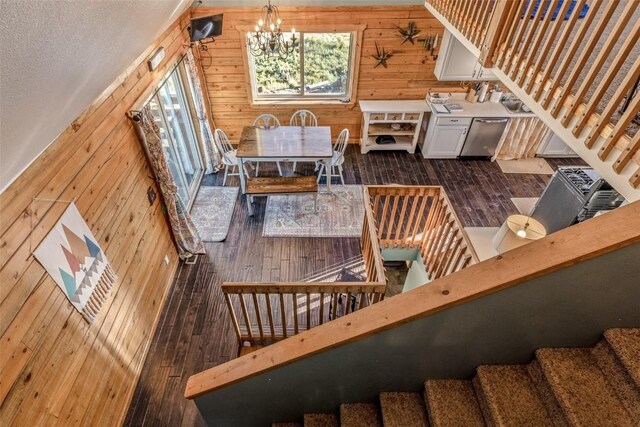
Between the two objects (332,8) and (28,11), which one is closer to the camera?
(28,11)

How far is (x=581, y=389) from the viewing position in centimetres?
135

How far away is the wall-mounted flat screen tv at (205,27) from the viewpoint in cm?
406

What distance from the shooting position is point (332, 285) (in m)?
2.47

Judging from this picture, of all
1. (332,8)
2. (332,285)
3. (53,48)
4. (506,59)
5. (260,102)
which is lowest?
(53,48)

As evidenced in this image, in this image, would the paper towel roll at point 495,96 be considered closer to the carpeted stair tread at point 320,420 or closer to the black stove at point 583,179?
the black stove at point 583,179

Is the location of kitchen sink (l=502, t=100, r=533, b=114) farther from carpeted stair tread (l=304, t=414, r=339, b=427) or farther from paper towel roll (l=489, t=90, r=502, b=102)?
carpeted stair tread (l=304, t=414, r=339, b=427)

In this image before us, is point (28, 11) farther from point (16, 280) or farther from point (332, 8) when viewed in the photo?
point (332, 8)

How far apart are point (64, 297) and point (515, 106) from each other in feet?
20.4

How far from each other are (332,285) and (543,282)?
4.78 feet

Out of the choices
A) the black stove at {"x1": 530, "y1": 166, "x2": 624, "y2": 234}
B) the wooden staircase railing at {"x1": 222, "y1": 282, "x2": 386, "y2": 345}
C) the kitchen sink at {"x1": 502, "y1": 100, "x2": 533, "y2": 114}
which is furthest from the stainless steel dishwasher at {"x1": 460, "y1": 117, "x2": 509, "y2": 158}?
the wooden staircase railing at {"x1": 222, "y1": 282, "x2": 386, "y2": 345}

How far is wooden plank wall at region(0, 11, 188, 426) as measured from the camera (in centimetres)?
168

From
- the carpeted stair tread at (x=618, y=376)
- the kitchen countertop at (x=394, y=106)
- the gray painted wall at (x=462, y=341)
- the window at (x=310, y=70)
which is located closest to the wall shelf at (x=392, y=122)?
the kitchen countertop at (x=394, y=106)

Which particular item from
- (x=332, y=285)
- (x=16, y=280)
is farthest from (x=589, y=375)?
(x=16, y=280)

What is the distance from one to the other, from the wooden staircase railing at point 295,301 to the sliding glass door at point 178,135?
196 cm
